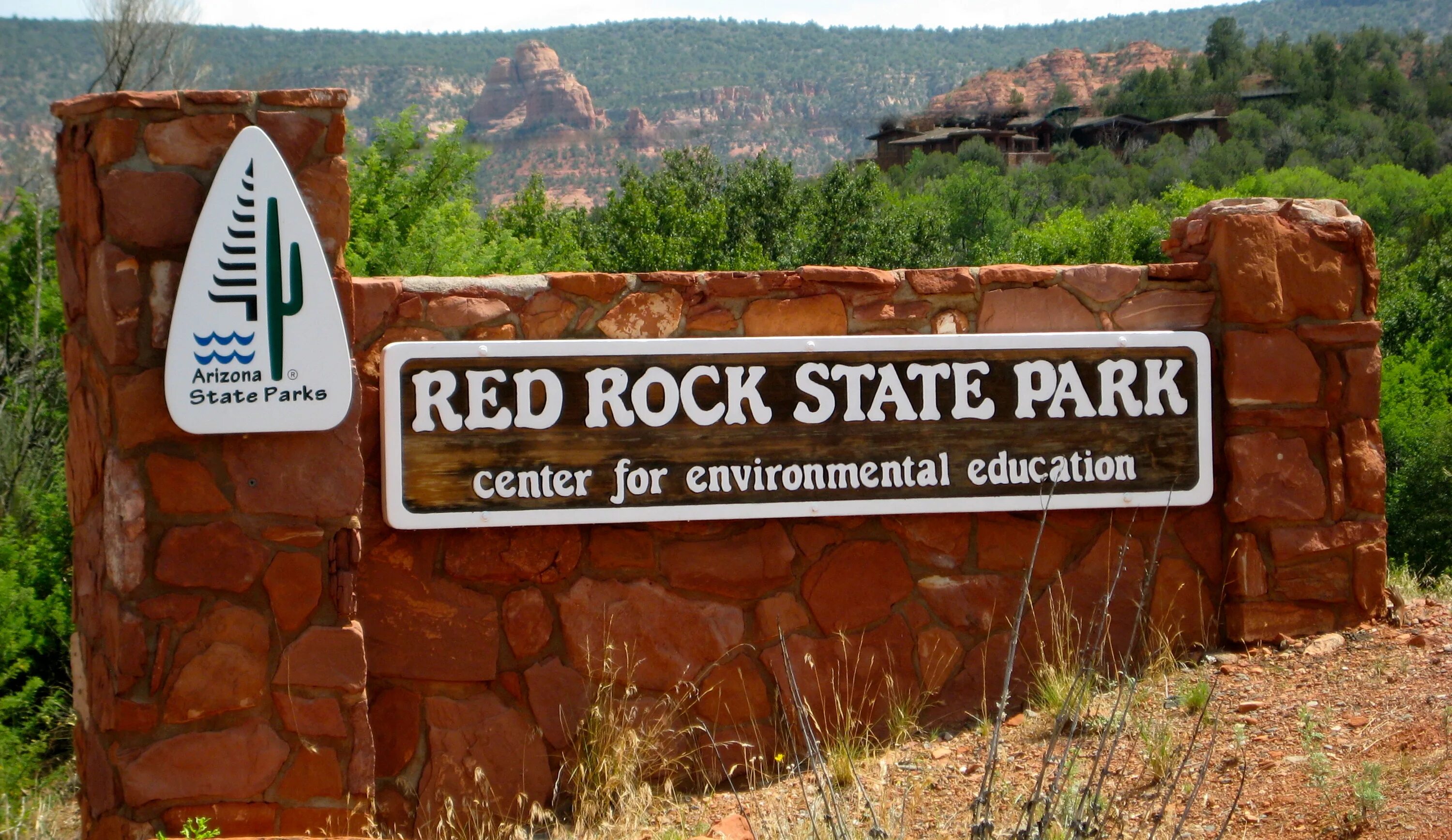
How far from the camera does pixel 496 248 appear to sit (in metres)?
10.8

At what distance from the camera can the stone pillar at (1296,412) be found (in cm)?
474

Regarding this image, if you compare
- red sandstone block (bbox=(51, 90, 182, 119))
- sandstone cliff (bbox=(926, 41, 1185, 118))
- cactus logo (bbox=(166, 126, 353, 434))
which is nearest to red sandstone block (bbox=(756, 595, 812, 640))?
cactus logo (bbox=(166, 126, 353, 434))

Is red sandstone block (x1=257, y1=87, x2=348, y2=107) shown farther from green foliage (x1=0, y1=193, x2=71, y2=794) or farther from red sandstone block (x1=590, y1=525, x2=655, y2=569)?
green foliage (x1=0, y1=193, x2=71, y2=794)

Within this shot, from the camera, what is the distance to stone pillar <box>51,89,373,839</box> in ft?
Answer: 12.1

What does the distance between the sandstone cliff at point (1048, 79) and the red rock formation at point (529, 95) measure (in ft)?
44.6

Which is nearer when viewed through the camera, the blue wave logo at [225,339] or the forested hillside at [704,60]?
the blue wave logo at [225,339]

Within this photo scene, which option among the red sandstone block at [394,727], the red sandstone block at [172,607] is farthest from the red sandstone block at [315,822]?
the red sandstone block at [172,607]

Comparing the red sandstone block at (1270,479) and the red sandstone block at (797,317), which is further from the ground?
the red sandstone block at (797,317)

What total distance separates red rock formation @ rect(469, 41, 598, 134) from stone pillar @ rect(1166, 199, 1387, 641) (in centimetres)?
4308

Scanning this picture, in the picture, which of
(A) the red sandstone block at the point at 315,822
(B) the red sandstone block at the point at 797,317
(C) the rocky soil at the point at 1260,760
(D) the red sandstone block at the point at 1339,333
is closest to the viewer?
(C) the rocky soil at the point at 1260,760

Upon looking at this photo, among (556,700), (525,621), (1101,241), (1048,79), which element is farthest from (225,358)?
(1048,79)

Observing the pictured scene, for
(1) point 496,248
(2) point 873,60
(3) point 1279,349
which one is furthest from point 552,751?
(2) point 873,60

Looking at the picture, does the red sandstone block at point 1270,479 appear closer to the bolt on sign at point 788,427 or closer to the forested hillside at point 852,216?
the bolt on sign at point 788,427

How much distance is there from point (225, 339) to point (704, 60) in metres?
49.2
